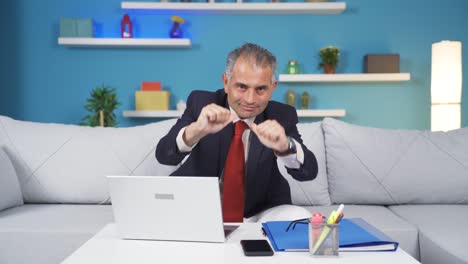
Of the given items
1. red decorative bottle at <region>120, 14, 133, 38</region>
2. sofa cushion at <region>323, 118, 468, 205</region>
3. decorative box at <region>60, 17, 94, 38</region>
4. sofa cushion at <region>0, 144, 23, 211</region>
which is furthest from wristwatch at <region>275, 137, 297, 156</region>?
decorative box at <region>60, 17, 94, 38</region>

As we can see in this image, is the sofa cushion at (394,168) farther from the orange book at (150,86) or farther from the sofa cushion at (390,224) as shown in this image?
the orange book at (150,86)

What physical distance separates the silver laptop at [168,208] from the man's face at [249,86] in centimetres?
62

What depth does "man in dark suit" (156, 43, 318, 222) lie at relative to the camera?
1.59m

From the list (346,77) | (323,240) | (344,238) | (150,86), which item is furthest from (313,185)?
(150,86)

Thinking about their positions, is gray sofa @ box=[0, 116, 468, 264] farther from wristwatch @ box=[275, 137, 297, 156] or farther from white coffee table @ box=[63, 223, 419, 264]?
white coffee table @ box=[63, 223, 419, 264]

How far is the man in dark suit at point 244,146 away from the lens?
5.20ft

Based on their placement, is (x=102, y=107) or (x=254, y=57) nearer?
(x=254, y=57)

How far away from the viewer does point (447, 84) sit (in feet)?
10.9

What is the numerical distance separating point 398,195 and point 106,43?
92.6 inches

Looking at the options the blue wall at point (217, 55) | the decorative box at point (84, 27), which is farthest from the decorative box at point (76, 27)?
the blue wall at point (217, 55)

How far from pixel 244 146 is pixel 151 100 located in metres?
1.88

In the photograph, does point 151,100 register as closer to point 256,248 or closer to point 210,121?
point 210,121

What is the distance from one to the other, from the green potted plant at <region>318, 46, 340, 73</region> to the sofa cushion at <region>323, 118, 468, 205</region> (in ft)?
3.82

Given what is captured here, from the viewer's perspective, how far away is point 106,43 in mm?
3482
